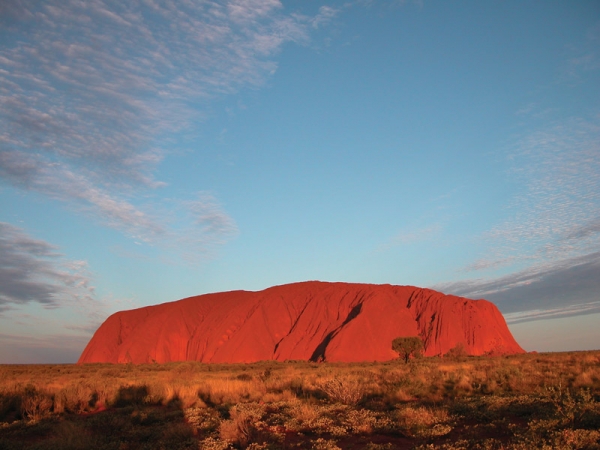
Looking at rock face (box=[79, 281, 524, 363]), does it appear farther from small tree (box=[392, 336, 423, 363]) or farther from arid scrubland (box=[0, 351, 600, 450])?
arid scrubland (box=[0, 351, 600, 450])

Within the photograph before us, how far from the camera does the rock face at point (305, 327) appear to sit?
53.1 metres

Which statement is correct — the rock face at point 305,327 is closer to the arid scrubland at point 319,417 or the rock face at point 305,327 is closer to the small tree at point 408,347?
the small tree at point 408,347

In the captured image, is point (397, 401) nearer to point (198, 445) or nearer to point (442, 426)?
point (442, 426)

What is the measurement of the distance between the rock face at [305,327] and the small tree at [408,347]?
4137 millimetres

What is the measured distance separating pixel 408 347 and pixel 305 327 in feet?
54.4

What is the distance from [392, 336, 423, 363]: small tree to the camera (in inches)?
1816

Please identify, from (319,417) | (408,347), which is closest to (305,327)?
(408,347)

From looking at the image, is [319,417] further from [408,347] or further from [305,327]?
[305,327]

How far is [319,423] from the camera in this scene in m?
9.74

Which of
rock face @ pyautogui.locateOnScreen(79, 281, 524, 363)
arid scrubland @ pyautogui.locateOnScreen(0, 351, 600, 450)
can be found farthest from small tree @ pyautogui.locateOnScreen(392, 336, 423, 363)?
arid scrubland @ pyautogui.locateOnScreen(0, 351, 600, 450)

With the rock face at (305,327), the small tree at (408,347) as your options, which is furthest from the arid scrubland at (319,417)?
the rock face at (305,327)

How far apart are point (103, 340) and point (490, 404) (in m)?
69.8

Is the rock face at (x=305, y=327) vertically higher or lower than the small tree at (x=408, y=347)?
higher

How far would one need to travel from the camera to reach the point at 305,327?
5828cm
